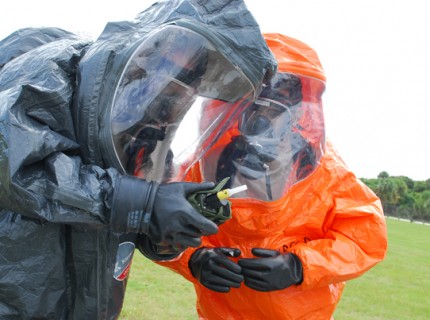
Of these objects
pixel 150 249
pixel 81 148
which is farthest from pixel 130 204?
pixel 150 249

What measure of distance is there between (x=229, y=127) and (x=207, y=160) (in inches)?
8.5

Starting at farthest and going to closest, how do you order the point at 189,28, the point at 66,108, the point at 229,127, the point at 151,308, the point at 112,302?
the point at 151,308 → the point at 229,127 → the point at 112,302 → the point at 189,28 → the point at 66,108

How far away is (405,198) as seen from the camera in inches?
1891

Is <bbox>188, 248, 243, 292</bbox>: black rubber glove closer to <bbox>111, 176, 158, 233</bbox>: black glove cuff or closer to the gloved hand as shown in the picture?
the gloved hand

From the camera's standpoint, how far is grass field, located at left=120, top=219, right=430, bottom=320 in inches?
193

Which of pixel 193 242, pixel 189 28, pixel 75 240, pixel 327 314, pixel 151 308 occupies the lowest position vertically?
pixel 151 308

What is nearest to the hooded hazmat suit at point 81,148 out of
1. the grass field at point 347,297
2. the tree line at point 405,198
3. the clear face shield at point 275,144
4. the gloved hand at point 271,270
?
the clear face shield at point 275,144

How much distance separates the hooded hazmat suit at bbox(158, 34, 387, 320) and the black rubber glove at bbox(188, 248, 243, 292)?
0.02m

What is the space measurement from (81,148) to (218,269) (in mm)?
954

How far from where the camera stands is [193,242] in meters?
1.53

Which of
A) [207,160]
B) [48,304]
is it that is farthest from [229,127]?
[48,304]

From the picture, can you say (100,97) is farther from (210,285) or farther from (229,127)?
(210,285)

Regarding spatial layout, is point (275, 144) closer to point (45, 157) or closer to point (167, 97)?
point (167, 97)

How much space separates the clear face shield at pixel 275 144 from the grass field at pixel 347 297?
2.82m
